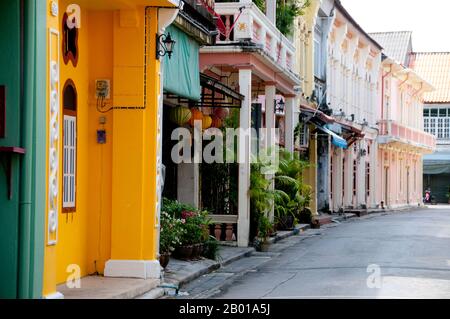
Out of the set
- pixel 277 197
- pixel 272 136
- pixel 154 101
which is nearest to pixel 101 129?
pixel 154 101

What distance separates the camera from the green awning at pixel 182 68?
14.9 meters

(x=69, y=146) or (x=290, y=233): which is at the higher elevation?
(x=69, y=146)

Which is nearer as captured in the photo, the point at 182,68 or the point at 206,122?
the point at 182,68

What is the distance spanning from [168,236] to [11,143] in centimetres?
553

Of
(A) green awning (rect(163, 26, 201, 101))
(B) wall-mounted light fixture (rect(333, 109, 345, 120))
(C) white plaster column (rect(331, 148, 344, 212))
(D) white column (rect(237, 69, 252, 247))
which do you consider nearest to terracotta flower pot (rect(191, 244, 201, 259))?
(A) green awning (rect(163, 26, 201, 101))

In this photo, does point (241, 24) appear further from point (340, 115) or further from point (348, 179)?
point (348, 179)

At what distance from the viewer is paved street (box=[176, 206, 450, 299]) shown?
12953 mm

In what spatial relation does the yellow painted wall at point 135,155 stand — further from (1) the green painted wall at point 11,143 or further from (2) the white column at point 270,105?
(2) the white column at point 270,105

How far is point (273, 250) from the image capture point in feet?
68.0

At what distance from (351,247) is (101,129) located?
28.4 ft

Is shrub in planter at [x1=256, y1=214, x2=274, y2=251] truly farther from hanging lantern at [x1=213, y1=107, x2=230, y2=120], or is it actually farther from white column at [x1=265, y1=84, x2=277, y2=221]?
hanging lantern at [x1=213, y1=107, x2=230, y2=120]

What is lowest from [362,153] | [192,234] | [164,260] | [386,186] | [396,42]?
[164,260]

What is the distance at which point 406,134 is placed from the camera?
169ft

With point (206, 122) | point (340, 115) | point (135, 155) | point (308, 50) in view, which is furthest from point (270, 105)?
point (340, 115)
